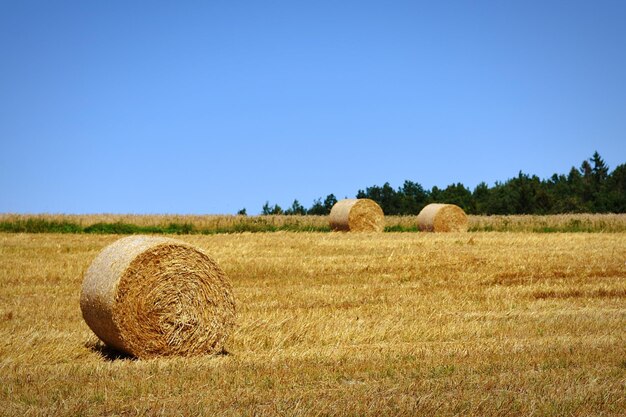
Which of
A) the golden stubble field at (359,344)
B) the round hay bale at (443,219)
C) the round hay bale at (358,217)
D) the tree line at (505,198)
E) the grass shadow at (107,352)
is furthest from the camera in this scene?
the tree line at (505,198)

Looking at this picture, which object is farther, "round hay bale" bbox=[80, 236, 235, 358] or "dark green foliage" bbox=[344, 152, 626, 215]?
"dark green foliage" bbox=[344, 152, 626, 215]

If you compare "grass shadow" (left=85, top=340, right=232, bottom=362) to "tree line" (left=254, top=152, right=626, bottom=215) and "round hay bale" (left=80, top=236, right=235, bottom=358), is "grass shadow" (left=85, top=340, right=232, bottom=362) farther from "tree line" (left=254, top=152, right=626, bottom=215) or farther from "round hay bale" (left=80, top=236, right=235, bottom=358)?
"tree line" (left=254, top=152, right=626, bottom=215)

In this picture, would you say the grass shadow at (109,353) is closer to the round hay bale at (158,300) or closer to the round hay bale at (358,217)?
the round hay bale at (158,300)

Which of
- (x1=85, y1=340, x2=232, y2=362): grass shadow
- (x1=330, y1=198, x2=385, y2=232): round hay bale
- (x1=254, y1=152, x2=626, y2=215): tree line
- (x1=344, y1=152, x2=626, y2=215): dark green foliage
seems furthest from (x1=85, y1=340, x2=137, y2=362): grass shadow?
(x1=344, y1=152, x2=626, y2=215): dark green foliage

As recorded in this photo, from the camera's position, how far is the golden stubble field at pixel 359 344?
677cm

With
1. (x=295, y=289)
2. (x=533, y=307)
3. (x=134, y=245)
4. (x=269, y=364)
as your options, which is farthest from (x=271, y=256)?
(x=269, y=364)

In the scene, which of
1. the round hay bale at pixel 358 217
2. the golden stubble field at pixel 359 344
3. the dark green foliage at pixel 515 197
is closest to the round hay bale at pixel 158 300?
the golden stubble field at pixel 359 344

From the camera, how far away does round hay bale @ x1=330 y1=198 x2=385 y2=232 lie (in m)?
29.7

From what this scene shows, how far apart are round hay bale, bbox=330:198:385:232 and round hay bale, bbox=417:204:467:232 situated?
175 centimetres

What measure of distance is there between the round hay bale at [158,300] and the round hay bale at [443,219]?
2052cm

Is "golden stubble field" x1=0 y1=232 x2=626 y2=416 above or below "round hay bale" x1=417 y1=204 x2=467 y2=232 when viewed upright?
below

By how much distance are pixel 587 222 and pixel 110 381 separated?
3173 cm

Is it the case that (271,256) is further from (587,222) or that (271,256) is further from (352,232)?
(587,222)

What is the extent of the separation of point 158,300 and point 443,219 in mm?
21289
